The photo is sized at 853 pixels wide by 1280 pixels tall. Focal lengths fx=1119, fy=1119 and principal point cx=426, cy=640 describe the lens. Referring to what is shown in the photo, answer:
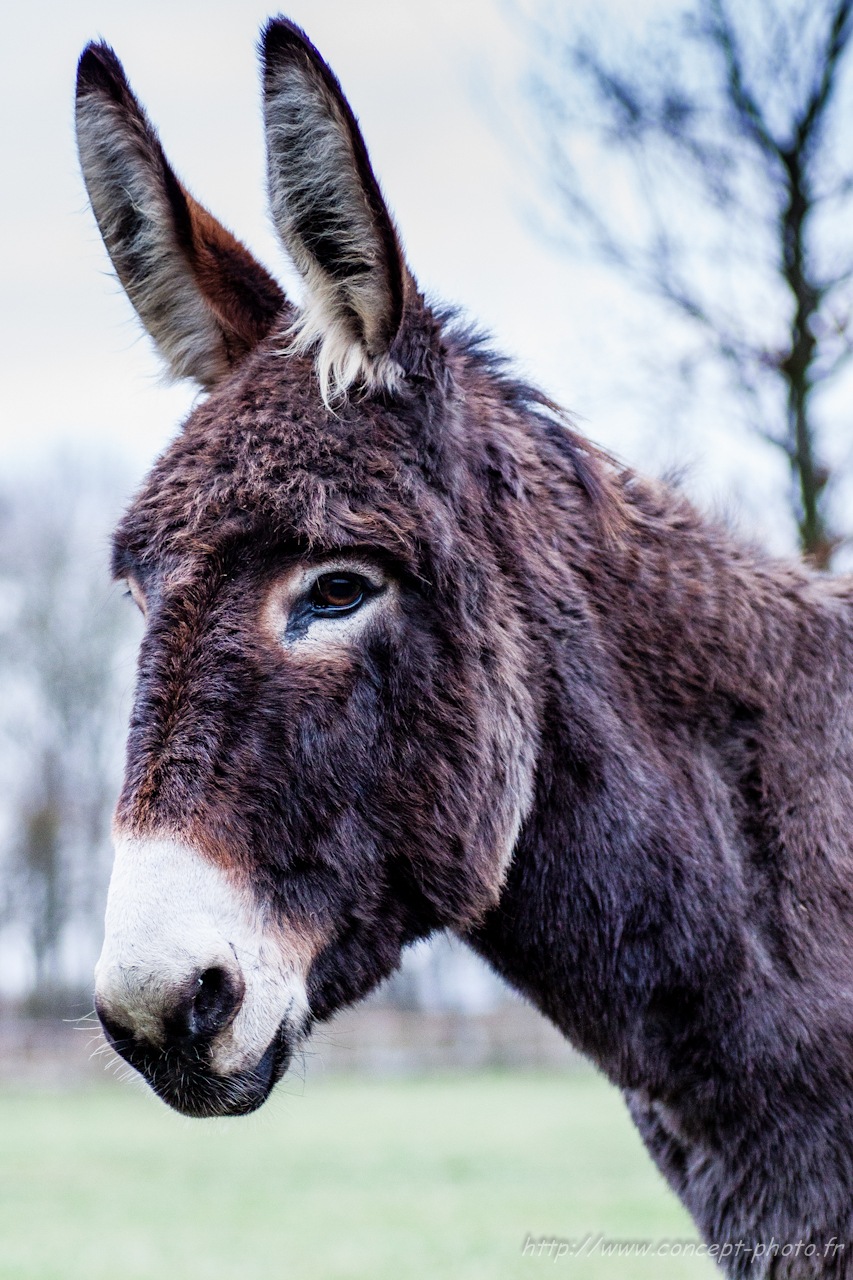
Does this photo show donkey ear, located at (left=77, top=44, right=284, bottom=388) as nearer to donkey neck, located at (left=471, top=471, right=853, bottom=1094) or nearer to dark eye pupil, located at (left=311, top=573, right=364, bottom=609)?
dark eye pupil, located at (left=311, top=573, right=364, bottom=609)

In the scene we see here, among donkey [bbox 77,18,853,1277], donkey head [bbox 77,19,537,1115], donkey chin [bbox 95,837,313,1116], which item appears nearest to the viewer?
donkey chin [bbox 95,837,313,1116]

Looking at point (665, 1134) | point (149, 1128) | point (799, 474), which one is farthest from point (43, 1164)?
point (665, 1134)

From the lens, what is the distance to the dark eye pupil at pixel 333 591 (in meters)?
2.24

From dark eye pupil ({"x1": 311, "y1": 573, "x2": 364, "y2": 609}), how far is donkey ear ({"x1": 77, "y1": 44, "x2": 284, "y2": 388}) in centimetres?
77

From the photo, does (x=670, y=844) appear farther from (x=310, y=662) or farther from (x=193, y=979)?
(x=193, y=979)

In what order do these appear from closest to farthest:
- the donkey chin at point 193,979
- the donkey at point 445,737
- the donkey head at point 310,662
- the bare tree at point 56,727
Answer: the donkey chin at point 193,979 → the donkey head at point 310,662 → the donkey at point 445,737 → the bare tree at point 56,727

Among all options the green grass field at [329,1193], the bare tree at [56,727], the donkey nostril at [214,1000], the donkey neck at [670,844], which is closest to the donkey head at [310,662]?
the donkey nostril at [214,1000]

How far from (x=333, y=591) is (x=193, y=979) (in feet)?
2.58

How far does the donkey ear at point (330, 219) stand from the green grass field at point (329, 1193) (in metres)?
1.65

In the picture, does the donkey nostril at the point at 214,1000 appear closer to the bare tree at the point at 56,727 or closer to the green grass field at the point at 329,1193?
the green grass field at the point at 329,1193

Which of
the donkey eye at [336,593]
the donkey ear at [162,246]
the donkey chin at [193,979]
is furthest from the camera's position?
the donkey ear at [162,246]

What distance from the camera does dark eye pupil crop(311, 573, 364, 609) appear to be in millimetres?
2240

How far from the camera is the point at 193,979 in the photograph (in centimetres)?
190

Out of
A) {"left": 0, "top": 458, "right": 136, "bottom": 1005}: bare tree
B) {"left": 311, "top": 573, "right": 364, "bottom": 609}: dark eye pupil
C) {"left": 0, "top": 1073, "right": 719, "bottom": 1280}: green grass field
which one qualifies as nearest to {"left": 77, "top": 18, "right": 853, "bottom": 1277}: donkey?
{"left": 311, "top": 573, "right": 364, "bottom": 609}: dark eye pupil
